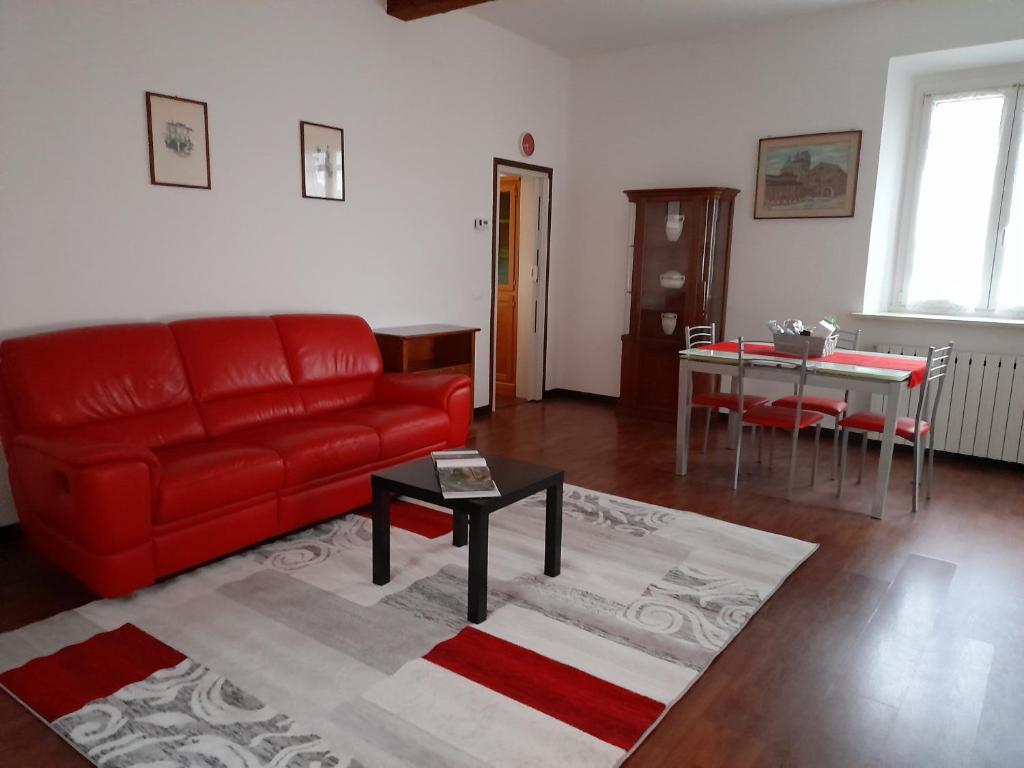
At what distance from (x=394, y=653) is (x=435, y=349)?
3.17m

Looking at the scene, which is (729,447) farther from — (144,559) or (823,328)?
(144,559)

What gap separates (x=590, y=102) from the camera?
6301 mm

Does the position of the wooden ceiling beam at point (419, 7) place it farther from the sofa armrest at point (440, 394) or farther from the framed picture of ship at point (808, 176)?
the framed picture of ship at point (808, 176)

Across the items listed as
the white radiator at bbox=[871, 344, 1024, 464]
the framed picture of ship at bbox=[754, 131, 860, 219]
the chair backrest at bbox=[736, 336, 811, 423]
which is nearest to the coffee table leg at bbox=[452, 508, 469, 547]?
the chair backrest at bbox=[736, 336, 811, 423]

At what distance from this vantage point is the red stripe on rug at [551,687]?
6.60 ft

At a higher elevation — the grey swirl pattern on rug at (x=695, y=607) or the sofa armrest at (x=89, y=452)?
the sofa armrest at (x=89, y=452)

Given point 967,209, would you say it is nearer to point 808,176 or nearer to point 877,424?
point 808,176

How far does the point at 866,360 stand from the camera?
4047mm

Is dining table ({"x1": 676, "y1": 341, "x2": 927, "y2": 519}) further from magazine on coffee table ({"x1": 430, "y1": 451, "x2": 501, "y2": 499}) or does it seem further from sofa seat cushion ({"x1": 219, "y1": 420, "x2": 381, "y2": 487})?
sofa seat cushion ({"x1": 219, "y1": 420, "x2": 381, "y2": 487})

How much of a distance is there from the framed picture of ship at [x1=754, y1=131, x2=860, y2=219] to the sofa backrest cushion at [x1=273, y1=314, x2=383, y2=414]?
3255mm

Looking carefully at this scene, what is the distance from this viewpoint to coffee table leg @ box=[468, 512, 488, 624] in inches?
98.4

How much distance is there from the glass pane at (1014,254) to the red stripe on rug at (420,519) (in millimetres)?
4102

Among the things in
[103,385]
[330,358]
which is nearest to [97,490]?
[103,385]

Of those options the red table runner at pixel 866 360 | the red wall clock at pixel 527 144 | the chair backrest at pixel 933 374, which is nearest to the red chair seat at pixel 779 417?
the red table runner at pixel 866 360
